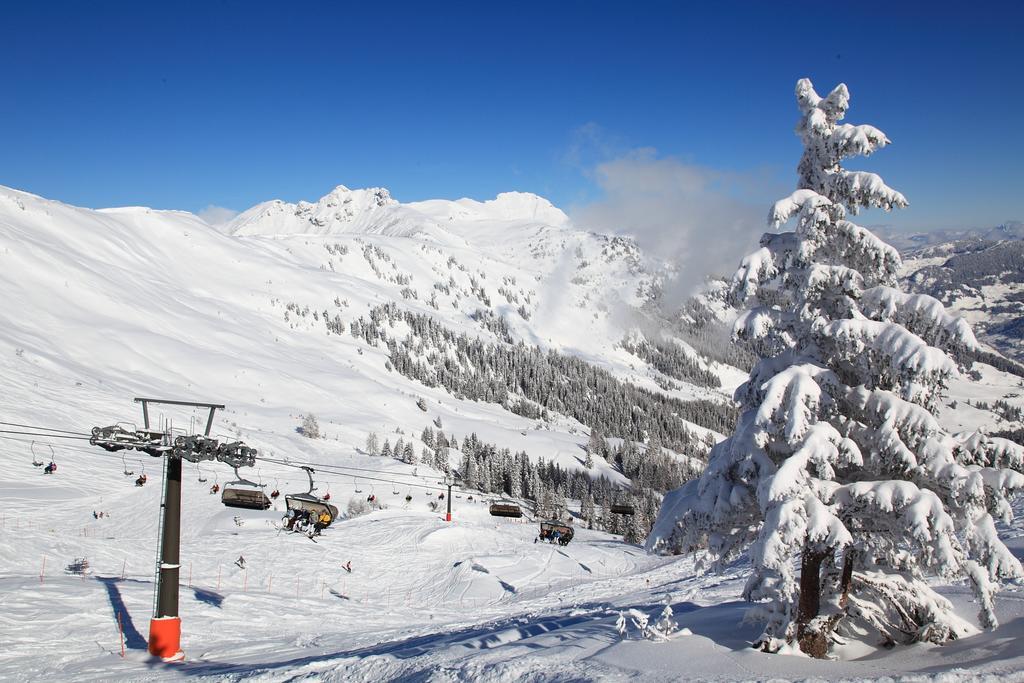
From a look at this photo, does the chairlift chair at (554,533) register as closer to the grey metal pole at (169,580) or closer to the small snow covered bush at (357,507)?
the small snow covered bush at (357,507)

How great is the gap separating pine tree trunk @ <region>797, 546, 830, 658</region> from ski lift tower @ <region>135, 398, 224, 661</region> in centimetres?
1620

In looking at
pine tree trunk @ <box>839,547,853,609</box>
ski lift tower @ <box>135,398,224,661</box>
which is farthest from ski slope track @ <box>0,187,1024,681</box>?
pine tree trunk @ <box>839,547,853,609</box>

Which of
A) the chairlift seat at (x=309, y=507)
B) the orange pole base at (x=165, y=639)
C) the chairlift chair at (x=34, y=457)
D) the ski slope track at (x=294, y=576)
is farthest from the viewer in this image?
the chairlift chair at (x=34, y=457)

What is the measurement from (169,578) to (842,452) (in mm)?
19121

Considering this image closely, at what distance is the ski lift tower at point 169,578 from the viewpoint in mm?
18906

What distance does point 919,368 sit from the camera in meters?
10.7

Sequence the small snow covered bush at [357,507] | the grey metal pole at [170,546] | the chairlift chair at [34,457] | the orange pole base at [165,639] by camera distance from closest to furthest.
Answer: the orange pole base at [165,639]
the grey metal pole at [170,546]
the chairlift chair at [34,457]
the small snow covered bush at [357,507]

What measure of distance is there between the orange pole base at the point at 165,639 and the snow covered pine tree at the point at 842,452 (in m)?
15.4

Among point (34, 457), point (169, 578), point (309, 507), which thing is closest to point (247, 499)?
point (309, 507)

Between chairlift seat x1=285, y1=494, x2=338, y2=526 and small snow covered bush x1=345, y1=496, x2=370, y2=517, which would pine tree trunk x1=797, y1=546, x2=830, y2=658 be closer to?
chairlift seat x1=285, y1=494, x2=338, y2=526

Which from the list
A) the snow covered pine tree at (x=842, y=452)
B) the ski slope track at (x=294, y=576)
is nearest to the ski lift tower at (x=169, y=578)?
the ski slope track at (x=294, y=576)

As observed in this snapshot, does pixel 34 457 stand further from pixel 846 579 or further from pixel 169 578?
pixel 846 579

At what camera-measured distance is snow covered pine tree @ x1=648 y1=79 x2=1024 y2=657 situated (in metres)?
10.6

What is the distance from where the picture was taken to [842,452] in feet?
36.9
